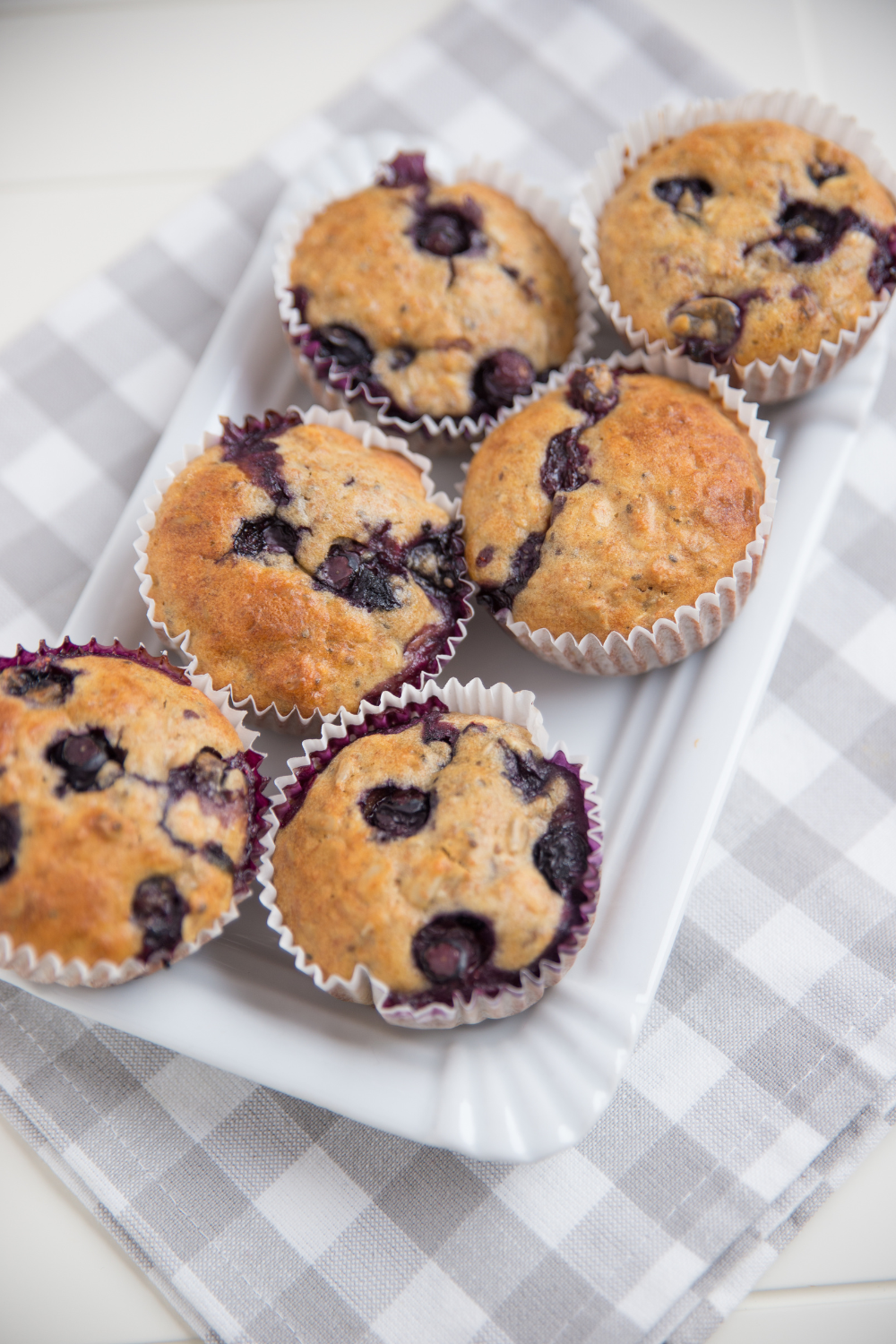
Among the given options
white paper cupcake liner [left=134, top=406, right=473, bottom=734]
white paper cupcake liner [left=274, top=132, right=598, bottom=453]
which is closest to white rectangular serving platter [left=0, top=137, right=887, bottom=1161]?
white paper cupcake liner [left=134, top=406, right=473, bottom=734]

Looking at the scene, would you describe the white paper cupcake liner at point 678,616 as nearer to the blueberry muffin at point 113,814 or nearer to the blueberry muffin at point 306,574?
the blueberry muffin at point 306,574

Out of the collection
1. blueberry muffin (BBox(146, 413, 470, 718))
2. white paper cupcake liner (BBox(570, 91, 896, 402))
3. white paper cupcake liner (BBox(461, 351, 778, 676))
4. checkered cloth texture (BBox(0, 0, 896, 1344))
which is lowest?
checkered cloth texture (BBox(0, 0, 896, 1344))

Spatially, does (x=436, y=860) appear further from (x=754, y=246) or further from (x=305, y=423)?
(x=754, y=246)

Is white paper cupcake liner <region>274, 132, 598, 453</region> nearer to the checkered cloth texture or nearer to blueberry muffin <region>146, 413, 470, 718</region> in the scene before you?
blueberry muffin <region>146, 413, 470, 718</region>

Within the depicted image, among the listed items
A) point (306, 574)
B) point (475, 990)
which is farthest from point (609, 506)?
point (475, 990)

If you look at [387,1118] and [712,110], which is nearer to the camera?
[387,1118]

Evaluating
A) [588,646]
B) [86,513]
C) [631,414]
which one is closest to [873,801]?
[588,646]

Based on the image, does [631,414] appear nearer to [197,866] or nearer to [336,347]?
[336,347]
